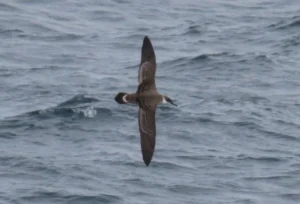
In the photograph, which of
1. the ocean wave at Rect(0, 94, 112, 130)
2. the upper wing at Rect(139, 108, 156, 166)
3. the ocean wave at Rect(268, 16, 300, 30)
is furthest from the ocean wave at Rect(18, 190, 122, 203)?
the ocean wave at Rect(268, 16, 300, 30)

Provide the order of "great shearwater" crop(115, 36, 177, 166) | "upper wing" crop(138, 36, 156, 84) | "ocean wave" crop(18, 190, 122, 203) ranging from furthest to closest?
"ocean wave" crop(18, 190, 122, 203)
"upper wing" crop(138, 36, 156, 84)
"great shearwater" crop(115, 36, 177, 166)

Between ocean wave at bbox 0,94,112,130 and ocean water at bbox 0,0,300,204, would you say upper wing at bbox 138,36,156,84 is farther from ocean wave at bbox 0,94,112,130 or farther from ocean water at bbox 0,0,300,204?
ocean wave at bbox 0,94,112,130

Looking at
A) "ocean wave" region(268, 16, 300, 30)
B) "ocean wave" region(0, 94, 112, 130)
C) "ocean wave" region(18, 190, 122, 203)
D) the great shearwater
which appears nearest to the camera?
the great shearwater

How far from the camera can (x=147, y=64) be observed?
1337 centimetres

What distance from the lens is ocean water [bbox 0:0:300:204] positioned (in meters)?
18.1

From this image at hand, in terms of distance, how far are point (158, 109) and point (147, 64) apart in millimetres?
8282

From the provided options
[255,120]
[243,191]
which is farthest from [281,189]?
[255,120]

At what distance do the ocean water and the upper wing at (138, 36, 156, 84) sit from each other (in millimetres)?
4375

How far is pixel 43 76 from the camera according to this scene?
24.0 m

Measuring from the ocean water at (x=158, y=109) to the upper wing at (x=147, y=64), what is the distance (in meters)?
4.37

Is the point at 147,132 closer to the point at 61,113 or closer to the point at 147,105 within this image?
the point at 147,105

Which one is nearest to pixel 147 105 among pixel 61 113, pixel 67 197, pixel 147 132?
pixel 147 132

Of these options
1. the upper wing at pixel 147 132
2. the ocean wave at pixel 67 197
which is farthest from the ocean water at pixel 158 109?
the upper wing at pixel 147 132

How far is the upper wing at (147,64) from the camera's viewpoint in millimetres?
13273
